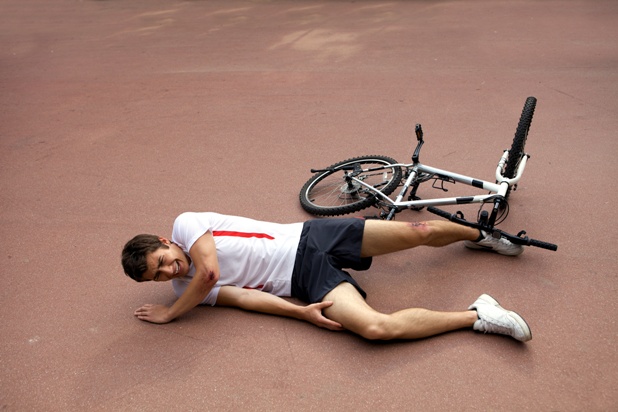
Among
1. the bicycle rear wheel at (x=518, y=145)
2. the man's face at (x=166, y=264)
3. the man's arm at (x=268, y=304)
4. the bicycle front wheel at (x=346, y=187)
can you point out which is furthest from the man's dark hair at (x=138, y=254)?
the bicycle rear wheel at (x=518, y=145)

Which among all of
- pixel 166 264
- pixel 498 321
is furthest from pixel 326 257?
pixel 498 321

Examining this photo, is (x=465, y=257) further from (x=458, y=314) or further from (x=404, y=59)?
(x=404, y=59)

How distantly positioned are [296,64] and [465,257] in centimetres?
519

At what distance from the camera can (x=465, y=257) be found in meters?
4.41

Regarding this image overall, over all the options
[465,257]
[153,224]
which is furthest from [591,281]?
[153,224]

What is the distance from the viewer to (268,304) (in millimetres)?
3908

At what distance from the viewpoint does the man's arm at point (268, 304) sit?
3.72 m

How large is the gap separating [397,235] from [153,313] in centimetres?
178

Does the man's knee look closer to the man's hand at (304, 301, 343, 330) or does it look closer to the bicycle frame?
the man's hand at (304, 301, 343, 330)

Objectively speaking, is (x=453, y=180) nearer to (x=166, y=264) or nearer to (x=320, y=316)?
(x=320, y=316)

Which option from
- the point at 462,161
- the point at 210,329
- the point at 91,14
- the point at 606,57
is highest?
the point at 91,14

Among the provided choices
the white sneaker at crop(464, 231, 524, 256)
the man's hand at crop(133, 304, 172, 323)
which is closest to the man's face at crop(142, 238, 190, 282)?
the man's hand at crop(133, 304, 172, 323)

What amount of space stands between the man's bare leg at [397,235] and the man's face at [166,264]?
3.98 feet

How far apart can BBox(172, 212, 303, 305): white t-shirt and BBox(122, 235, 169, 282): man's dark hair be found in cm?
20
